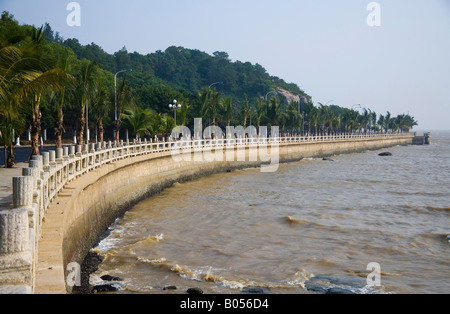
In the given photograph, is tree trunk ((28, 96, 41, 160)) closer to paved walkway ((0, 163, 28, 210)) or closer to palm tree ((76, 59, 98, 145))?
paved walkway ((0, 163, 28, 210))

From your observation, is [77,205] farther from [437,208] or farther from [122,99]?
[122,99]

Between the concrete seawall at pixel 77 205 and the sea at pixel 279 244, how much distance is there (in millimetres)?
855

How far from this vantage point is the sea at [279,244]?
42.7 feet

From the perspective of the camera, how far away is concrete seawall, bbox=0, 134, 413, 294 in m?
5.98

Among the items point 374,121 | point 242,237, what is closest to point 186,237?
point 242,237

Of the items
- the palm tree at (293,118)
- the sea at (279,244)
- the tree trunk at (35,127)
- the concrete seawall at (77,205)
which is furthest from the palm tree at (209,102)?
the tree trunk at (35,127)

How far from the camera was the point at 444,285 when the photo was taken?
43.5 ft

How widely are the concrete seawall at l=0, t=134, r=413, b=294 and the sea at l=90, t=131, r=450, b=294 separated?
2.80ft

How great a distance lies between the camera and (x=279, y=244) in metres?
17.5

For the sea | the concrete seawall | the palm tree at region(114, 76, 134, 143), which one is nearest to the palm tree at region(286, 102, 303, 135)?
the concrete seawall

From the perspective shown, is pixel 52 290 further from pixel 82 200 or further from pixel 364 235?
pixel 364 235

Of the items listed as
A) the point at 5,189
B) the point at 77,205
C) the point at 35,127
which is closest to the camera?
the point at 77,205

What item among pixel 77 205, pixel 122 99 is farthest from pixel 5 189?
pixel 122 99

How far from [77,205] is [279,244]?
23.4 ft
